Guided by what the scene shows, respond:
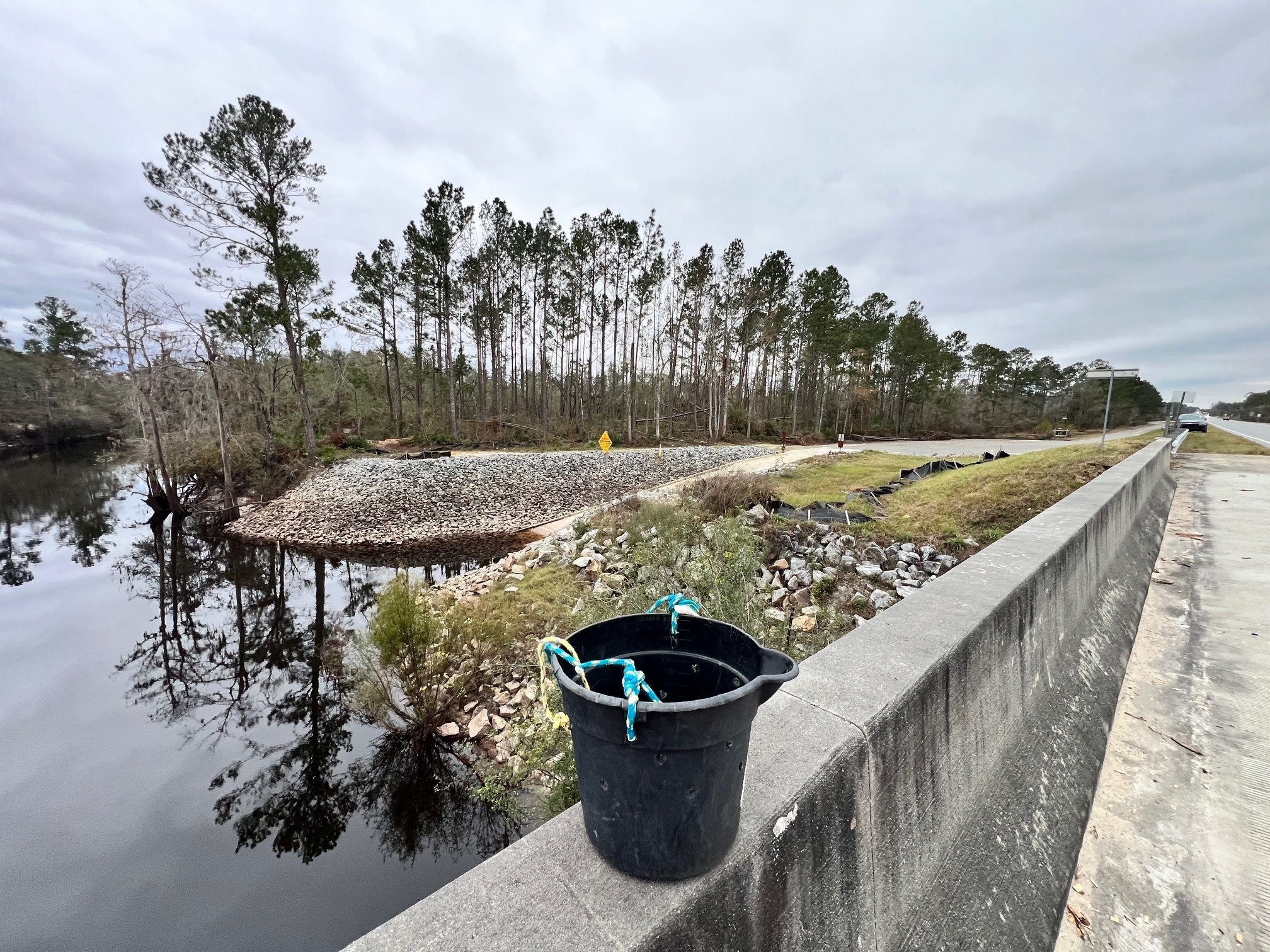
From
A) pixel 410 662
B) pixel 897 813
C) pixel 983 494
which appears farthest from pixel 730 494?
pixel 897 813

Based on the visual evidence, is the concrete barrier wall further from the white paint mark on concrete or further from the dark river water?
the dark river water

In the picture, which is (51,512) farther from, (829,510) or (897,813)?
(897,813)

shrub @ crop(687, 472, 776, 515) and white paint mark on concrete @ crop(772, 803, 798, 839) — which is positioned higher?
white paint mark on concrete @ crop(772, 803, 798, 839)

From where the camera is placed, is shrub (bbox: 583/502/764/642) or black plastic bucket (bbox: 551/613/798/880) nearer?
black plastic bucket (bbox: 551/613/798/880)

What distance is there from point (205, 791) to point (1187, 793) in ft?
22.8

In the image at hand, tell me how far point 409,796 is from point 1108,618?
5589 mm

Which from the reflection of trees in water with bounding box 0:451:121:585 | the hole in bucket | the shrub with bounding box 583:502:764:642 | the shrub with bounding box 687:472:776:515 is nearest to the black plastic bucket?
the hole in bucket

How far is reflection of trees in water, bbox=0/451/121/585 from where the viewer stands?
1148cm

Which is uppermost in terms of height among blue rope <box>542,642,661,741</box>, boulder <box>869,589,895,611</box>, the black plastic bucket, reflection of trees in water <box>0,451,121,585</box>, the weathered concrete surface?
blue rope <box>542,642,661,741</box>

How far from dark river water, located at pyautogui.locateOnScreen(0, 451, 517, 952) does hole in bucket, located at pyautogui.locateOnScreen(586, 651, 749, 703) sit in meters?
3.68

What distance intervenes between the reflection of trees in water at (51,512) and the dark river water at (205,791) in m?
4.69

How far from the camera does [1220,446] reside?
1628 centimetres

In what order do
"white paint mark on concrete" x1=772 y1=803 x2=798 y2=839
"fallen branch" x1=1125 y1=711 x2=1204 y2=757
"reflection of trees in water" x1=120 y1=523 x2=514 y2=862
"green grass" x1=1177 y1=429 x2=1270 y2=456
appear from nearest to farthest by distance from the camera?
1. "white paint mark on concrete" x1=772 y1=803 x2=798 y2=839
2. "fallen branch" x1=1125 y1=711 x2=1204 y2=757
3. "reflection of trees in water" x1=120 y1=523 x2=514 y2=862
4. "green grass" x1=1177 y1=429 x2=1270 y2=456

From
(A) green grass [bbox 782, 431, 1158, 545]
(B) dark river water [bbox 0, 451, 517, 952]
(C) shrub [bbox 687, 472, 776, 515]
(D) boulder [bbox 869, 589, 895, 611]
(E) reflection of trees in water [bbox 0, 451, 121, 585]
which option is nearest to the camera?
→ (B) dark river water [bbox 0, 451, 517, 952]
